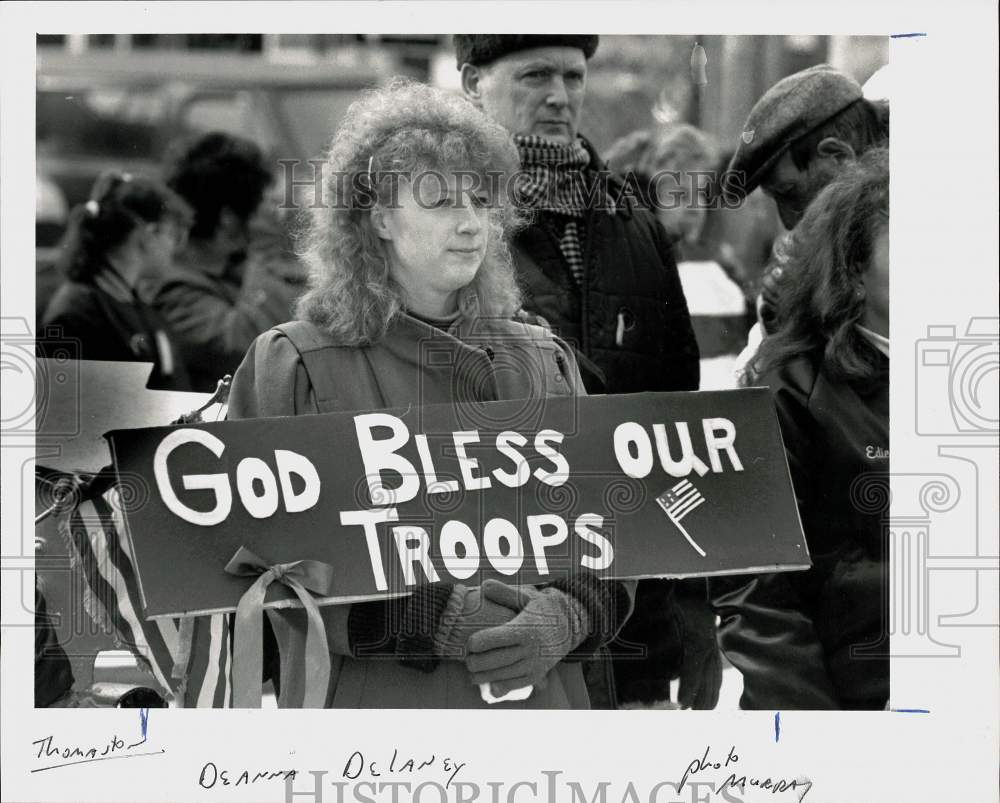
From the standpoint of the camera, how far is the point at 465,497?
3.19 meters

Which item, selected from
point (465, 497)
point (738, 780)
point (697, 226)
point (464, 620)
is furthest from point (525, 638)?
point (697, 226)

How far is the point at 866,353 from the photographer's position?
326 centimetres

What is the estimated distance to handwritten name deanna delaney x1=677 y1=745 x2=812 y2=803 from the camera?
3191 millimetres

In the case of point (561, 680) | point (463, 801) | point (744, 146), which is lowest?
point (463, 801)

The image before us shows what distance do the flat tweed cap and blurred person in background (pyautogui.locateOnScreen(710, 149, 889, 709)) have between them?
0.14 metres

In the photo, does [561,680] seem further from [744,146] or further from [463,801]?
[744,146]

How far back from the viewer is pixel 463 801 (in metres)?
3.18

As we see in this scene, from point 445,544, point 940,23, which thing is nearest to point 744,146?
point 940,23

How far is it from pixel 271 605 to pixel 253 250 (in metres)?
0.81

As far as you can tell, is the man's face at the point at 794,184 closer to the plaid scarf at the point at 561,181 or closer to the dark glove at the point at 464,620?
the plaid scarf at the point at 561,181

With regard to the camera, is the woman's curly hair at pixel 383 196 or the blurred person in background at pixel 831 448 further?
the blurred person in background at pixel 831 448

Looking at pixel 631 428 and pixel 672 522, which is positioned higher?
pixel 631 428

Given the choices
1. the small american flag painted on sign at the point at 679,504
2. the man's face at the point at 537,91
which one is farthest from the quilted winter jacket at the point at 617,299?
the small american flag painted on sign at the point at 679,504

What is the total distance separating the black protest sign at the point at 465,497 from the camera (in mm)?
3152
